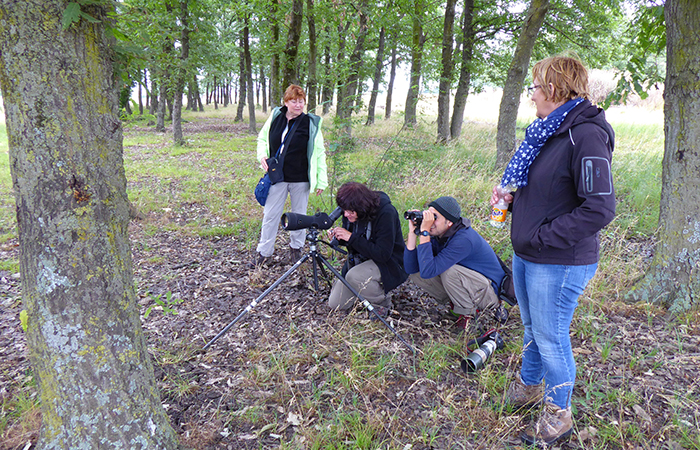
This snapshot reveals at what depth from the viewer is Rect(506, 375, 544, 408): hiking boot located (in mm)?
2387

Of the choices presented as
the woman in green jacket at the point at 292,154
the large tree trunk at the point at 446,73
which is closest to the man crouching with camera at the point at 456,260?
the woman in green jacket at the point at 292,154

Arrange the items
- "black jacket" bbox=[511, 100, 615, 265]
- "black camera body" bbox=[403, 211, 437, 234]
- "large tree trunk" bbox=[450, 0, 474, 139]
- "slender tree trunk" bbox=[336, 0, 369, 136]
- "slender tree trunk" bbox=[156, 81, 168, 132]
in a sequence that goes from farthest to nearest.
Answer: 1. "slender tree trunk" bbox=[156, 81, 168, 132]
2. "large tree trunk" bbox=[450, 0, 474, 139]
3. "slender tree trunk" bbox=[336, 0, 369, 136]
4. "black camera body" bbox=[403, 211, 437, 234]
5. "black jacket" bbox=[511, 100, 615, 265]

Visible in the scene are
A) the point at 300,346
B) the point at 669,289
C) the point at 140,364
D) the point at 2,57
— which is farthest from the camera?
the point at 669,289

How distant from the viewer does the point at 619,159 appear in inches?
333

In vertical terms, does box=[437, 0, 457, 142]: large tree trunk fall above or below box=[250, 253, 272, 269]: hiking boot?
above

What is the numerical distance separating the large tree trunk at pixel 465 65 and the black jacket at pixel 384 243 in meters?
8.06

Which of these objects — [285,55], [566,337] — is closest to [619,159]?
[285,55]

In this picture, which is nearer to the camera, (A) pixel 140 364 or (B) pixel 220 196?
(A) pixel 140 364

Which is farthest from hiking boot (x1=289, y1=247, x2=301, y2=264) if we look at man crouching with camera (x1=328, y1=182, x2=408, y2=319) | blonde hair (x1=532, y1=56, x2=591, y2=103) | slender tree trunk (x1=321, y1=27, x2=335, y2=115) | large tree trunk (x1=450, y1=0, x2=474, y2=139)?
large tree trunk (x1=450, y1=0, x2=474, y2=139)

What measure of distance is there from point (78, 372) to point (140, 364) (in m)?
0.24

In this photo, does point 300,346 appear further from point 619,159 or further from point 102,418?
point 619,159

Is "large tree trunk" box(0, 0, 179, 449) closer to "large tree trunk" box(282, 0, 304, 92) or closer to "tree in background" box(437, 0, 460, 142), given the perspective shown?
"large tree trunk" box(282, 0, 304, 92)

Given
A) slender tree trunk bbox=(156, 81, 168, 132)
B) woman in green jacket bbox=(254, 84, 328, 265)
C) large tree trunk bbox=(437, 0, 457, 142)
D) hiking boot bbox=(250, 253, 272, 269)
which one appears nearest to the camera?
woman in green jacket bbox=(254, 84, 328, 265)

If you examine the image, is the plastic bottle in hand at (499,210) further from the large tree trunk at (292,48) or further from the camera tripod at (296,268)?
the large tree trunk at (292,48)
